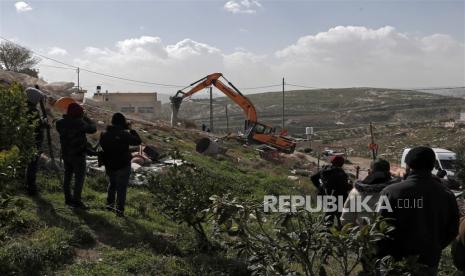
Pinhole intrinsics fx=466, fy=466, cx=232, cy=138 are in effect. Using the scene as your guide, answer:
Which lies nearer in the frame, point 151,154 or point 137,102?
point 151,154

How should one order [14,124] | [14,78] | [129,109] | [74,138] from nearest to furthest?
[14,124] < [74,138] < [14,78] < [129,109]

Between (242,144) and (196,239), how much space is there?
22.8 m

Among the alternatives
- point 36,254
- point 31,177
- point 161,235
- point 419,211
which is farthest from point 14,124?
point 419,211

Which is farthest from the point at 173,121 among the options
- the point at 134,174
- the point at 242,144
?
the point at 134,174

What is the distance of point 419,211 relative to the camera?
3.58 m

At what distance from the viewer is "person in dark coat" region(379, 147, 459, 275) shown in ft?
11.6

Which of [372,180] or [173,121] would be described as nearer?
[372,180]

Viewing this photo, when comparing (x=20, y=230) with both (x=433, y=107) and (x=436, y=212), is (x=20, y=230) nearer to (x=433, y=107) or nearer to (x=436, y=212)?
(x=436, y=212)

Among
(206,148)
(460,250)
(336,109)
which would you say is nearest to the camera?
(460,250)

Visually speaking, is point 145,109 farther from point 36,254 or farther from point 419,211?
point 419,211

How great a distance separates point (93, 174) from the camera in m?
10.3

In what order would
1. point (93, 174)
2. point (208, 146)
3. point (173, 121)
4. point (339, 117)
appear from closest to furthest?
point (93, 174)
point (208, 146)
point (173, 121)
point (339, 117)

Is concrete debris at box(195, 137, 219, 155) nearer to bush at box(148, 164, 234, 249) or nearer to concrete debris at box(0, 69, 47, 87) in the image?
concrete debris at box(0, 69, 47, 87)

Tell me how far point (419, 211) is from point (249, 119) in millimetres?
25463
